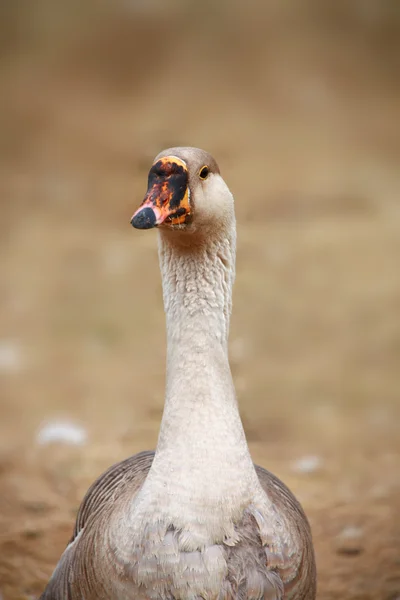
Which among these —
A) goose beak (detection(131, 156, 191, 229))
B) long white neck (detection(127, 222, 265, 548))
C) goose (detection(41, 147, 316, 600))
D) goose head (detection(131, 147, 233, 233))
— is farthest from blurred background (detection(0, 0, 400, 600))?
goose beak (detection(131, 156, 191, 229))

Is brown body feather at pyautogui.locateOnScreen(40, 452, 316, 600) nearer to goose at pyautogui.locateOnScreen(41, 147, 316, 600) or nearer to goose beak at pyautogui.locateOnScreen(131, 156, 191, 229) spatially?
goose at pyautogui.locateOnScreen(41, 147, 316, 600)

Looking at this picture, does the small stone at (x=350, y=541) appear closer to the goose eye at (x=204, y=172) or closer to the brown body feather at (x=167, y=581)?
the brown body feather at (x=167, y=581)

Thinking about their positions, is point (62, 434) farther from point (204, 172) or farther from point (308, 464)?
point (204, 172)

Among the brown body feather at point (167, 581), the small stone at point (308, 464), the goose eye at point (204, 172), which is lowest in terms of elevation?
the brown body feather at point (167, 581)

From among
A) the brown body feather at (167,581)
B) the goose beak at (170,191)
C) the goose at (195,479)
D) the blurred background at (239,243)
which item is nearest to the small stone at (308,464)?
the blurred background at (239,243)

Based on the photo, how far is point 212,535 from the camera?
2.93 metres

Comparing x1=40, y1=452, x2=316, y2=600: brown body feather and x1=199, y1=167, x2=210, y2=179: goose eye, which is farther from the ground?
x1=199, y1=167, x2=210, y2=179: goose eye

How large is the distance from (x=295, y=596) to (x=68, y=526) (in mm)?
2749

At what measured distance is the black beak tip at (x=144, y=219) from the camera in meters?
2.62

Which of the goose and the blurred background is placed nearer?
the goose

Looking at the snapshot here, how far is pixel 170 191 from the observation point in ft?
9.22

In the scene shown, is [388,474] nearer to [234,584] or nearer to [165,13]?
[234,584]

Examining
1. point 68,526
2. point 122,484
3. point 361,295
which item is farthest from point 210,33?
point 122,484

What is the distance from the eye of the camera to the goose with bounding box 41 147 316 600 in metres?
2.91
